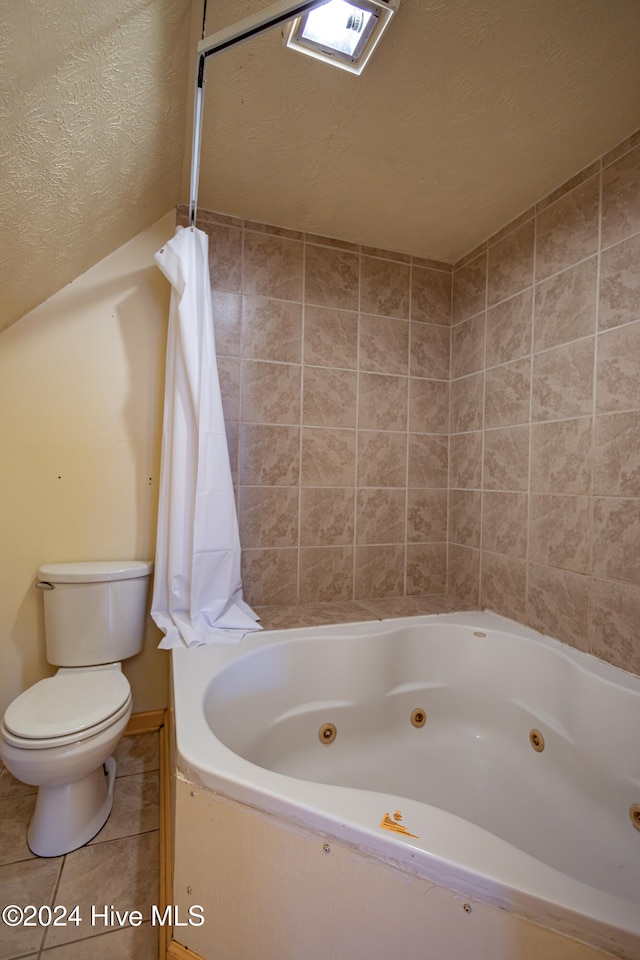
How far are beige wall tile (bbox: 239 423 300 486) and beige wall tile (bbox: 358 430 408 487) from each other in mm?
311

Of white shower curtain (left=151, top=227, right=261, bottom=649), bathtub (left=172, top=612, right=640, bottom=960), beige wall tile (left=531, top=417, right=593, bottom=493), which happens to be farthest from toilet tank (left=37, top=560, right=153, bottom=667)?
beige wall tile (left=531, top=417, right=593, bottom=493)

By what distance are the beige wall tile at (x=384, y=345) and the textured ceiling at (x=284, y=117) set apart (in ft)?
1.43

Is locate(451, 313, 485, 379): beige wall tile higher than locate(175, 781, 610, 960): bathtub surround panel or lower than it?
higher

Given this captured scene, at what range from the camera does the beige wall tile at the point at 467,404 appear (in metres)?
1.79

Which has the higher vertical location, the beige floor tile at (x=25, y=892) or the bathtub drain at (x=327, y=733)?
the bathtub drain at (x=327, y=733)

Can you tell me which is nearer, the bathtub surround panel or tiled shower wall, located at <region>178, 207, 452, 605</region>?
the bathtub surround panel

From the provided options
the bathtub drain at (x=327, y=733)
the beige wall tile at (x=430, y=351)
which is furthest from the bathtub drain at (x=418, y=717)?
the beige wall tile at (x=430, y=351)

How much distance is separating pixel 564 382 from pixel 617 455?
0.32 meters

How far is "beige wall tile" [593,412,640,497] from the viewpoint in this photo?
118 centimetres

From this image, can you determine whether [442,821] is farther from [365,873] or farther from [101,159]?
[101,159]

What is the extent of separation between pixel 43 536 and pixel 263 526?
2.71 ft

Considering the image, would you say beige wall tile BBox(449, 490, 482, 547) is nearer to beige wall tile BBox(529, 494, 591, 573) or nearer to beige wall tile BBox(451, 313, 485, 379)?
beige wall tile BBox(529, 494, 591, 573)

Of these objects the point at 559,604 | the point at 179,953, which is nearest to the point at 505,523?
the point at 559,604

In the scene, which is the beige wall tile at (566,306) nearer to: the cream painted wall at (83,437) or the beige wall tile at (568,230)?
→ the beige wall tile at (568,230)
